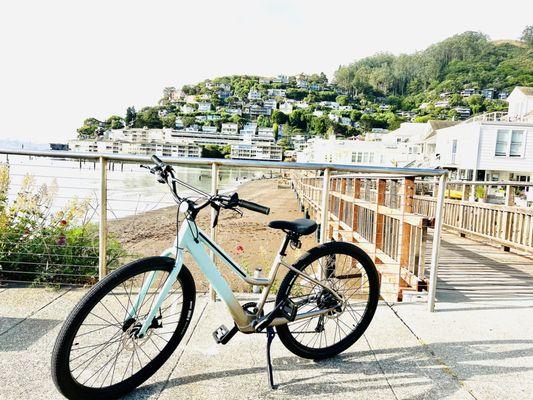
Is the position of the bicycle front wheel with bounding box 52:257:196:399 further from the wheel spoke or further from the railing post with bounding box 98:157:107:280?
the railing post with bounding box 98:157:107:280

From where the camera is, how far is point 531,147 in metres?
27.3

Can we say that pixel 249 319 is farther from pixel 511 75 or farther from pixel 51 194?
pixel 511 75

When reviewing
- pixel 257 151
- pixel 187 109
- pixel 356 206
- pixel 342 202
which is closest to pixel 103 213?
pixel 356 206

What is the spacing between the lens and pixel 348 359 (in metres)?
2.77

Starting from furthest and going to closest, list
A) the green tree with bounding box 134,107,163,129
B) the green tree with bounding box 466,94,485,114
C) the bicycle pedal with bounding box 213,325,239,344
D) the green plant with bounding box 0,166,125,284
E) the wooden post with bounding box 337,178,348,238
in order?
the green tree with bounding box 134,107,163,129, the green tree with bounding box 466,94,485,114, the wooden post with bounding box 337,178,348,238, the green plant with bounding box 0,166,125,284, the bicycle pedal with bounding box 213,325,239,344

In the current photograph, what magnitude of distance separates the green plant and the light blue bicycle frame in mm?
1887

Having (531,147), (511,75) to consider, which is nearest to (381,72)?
(511,75)

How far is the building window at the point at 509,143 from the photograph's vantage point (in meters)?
28.0

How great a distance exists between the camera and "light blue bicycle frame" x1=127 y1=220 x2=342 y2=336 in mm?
2281

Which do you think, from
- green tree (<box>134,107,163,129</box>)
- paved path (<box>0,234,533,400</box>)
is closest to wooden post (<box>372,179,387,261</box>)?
paved path (<box>0,234,533,400</box>)

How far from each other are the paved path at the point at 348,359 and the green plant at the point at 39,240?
289 millimetres

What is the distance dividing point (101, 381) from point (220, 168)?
6.22 ft

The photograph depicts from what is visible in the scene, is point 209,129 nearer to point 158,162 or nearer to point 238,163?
point 238,163

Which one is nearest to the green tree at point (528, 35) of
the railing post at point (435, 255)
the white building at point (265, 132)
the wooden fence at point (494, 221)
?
the white building at point (265, 132)
